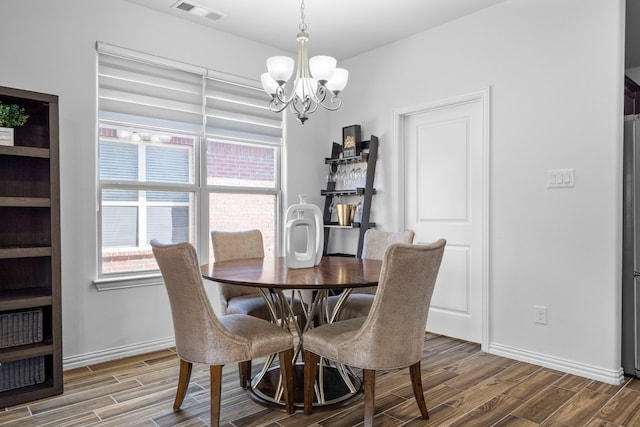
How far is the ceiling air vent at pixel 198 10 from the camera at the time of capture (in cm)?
326

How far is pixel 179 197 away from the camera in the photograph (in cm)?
361

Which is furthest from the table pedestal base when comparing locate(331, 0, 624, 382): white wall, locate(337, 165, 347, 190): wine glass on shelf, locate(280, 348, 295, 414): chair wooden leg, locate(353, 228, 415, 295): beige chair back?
locate(337, 165, 347, 190): wine glass on shelf

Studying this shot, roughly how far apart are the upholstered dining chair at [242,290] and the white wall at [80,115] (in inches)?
28.5

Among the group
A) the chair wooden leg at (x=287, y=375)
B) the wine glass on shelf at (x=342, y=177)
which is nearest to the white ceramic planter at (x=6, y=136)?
the chair wooden leg at (x=287, y=375)

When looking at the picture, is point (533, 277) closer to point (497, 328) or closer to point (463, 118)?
point (497, 328)

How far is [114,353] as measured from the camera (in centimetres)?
317

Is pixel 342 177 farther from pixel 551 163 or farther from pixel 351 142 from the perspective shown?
pixel 551 163

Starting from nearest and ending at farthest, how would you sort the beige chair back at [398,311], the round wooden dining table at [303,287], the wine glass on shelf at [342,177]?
the beige chair back at [398,311]
the round wooden dining table at [303,287]
the wine glass on shelf at [342,177]

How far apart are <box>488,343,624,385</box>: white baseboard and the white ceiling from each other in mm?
2600

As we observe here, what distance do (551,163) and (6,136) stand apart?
3434 mm

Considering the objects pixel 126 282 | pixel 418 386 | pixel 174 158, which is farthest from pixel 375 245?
pixel 126 282

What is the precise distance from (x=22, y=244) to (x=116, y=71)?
1.39m

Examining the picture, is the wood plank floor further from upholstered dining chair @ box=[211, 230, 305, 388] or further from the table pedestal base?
upholstered dining chair @ box=[211, 230, 305, 388]

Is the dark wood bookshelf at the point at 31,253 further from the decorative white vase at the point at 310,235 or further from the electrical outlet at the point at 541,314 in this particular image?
the electrical outlet at the point at 541,314
